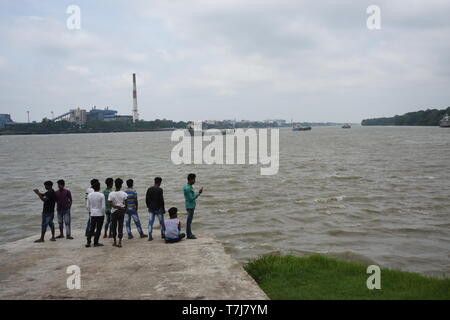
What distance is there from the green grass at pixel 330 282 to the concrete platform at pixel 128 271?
57 cm

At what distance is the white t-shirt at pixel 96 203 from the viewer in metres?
8.73

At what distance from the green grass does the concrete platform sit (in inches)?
22.3

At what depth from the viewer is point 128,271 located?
23.7 ft

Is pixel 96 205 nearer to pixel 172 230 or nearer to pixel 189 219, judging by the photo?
pixel 172 230

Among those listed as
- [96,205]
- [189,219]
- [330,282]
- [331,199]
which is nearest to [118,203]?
[96,205]

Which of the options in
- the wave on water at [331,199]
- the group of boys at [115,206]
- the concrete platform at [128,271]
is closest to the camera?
the concrete platform at [128,271]

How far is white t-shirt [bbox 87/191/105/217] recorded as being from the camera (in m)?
8.73

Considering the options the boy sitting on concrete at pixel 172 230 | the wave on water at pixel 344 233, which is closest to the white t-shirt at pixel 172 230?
the boy sitting on concrete at pixel 172 230

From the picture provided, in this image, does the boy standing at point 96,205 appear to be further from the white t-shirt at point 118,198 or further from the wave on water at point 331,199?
the wave on water at point 331,199

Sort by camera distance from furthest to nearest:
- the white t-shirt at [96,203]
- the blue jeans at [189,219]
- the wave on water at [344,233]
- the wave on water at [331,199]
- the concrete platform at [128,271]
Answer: the wave on water at [331,199] → the wave on water at [344,233] → the blue jeans at [189,219] → the white t-shirt at [96,203] → the concrete platform at [128,271]

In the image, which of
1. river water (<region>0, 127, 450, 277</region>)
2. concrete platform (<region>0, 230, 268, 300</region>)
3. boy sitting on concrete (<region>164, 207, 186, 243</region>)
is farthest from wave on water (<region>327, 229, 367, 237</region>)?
boy sitting on concrete (<region>164, 207, 186, 243</region>)

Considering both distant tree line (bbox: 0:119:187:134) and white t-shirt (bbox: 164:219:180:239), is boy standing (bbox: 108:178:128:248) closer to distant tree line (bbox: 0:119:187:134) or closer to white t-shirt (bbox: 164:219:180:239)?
white t-shirt (bbox: 164:219:180:239)
